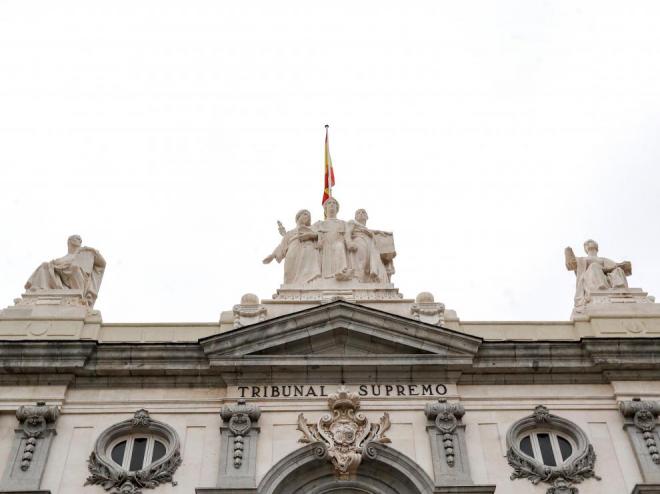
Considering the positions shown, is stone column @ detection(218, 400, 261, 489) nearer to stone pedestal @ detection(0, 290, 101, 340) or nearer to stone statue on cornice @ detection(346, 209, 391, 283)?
stone pedestal @ detection(0, 290, 101, 340)

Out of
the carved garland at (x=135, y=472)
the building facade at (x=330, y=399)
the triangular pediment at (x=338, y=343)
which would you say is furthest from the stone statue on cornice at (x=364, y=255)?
the carved garland at (x=135, y=472)

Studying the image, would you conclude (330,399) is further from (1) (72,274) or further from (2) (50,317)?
(1) (72,274)

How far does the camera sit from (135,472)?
61.6 ft

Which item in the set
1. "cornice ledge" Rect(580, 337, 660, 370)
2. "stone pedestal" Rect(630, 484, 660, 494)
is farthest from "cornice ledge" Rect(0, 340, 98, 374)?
"stone pedestal" Rect(630, 484, 660, 494)

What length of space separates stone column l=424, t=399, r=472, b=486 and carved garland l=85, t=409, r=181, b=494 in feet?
15.5

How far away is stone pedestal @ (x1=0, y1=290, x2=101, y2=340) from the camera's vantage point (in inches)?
831

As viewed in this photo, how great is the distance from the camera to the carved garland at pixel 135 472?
18641 millimetres

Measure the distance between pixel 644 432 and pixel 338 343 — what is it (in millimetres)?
6125

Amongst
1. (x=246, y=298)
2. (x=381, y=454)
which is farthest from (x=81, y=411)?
(x=381, y=454)

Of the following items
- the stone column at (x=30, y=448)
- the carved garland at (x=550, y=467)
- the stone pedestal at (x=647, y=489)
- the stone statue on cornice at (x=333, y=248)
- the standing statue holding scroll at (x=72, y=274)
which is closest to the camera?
the stone pedestal at (x=647, y=489)

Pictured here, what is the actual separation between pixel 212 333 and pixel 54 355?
3.20m

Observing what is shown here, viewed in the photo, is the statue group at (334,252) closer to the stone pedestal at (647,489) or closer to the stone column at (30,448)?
the stone column at (30,448)

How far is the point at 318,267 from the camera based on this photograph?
2356cm

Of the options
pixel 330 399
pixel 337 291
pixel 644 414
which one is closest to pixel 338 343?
pixel 330 399
